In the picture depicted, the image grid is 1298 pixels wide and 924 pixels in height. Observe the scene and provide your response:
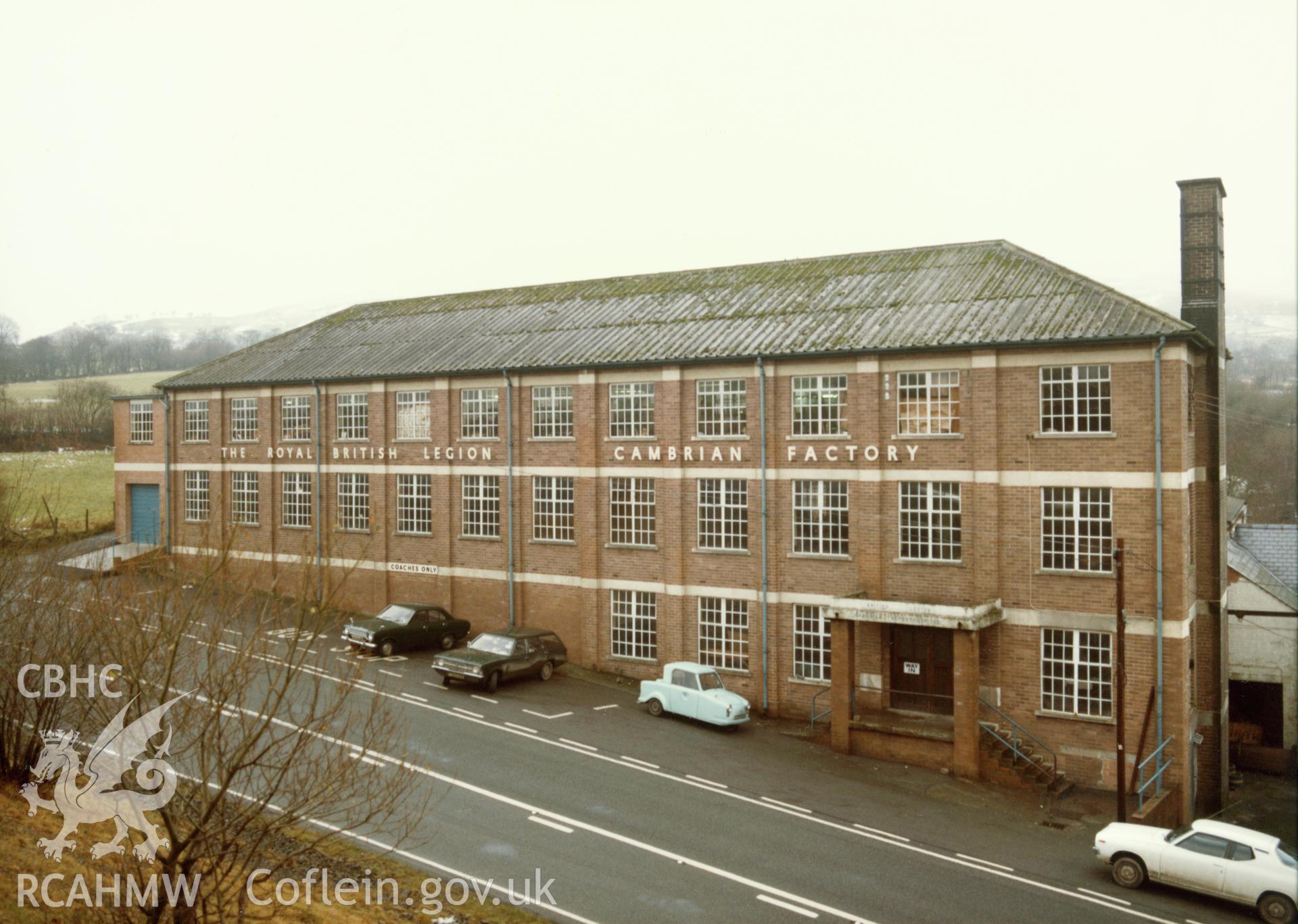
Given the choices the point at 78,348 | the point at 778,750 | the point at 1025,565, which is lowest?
the point at 778,750

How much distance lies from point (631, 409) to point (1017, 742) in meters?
→ 16.1

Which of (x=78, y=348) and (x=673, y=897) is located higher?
(x=78, y=348)

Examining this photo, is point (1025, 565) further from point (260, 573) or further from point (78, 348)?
point (78, 348)

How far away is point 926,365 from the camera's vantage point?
29078 millimetres

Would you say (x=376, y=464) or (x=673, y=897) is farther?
(x=376, y=464)

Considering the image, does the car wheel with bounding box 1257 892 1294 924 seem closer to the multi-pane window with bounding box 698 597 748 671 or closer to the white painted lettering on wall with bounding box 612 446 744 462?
the multi-pane window with bounding box 698 597 748 671

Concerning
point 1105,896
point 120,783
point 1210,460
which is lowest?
point 1105,896

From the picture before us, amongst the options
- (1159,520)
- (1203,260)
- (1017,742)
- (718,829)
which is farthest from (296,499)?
(1203,260)

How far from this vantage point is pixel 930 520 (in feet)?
95.2

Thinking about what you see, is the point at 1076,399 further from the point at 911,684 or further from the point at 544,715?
the point at 544,715

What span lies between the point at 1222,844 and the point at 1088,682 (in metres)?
7.20

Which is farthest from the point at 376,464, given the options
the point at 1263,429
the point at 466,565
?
the point at 1263,429

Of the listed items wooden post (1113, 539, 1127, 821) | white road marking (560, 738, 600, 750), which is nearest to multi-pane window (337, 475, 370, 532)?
white road marking (560, 738, 600, 750)

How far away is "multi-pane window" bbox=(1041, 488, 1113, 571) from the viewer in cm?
2684
